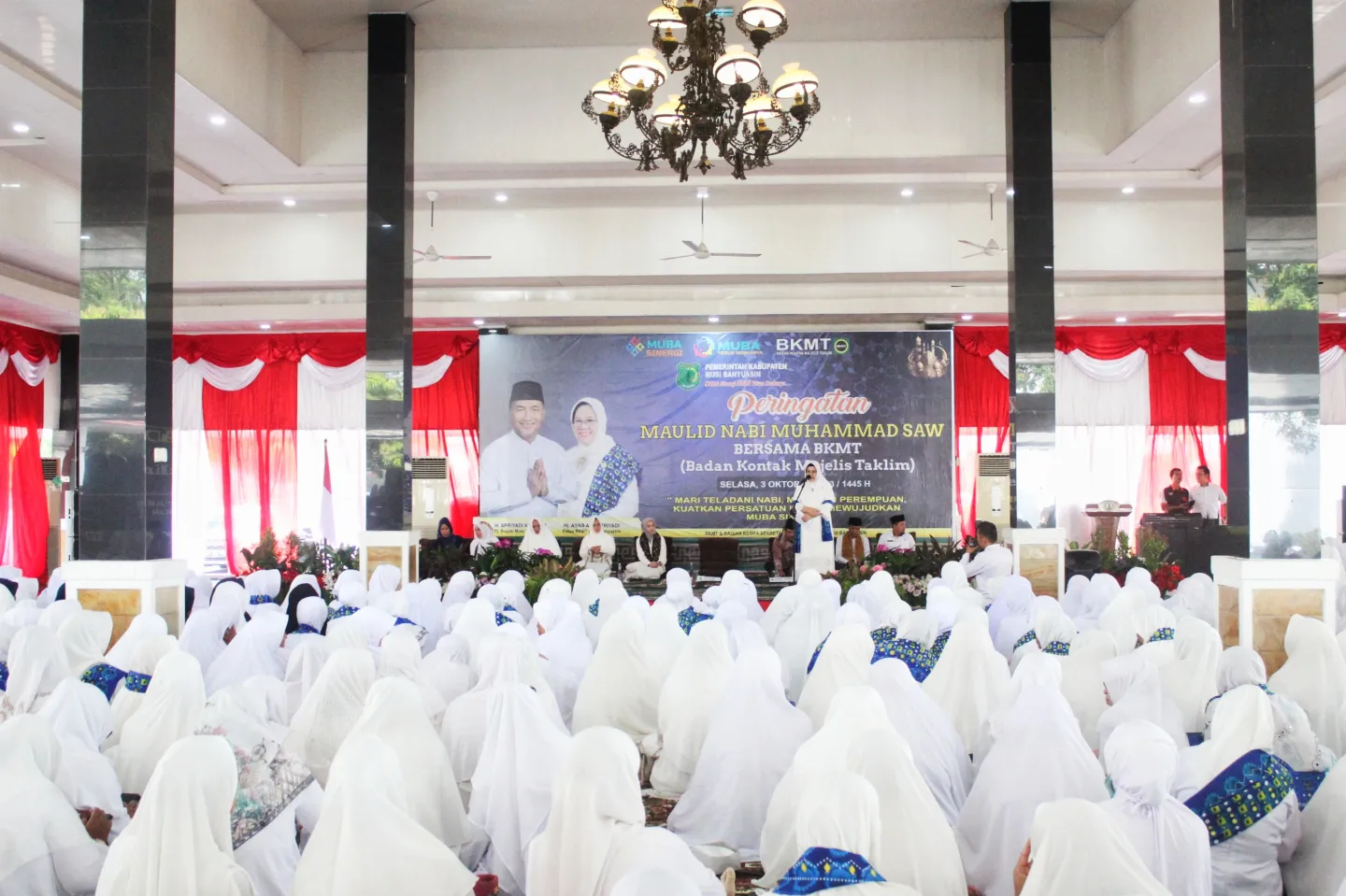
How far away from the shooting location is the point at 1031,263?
25.8 feet

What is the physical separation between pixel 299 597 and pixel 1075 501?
30.5 ft

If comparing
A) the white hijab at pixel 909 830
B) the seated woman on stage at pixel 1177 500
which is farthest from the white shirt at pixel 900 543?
the white hijab at pixel 909 830

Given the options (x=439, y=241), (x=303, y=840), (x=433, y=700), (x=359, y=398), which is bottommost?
(x=303, y=840)

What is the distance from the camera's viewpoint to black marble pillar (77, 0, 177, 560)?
5609 mm

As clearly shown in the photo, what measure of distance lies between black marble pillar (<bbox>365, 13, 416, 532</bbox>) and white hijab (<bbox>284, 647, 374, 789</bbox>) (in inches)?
168

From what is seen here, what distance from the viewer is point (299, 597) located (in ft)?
21.9

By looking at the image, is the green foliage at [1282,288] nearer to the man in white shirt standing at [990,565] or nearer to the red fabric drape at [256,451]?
the man in white shirt standing at [990,565]

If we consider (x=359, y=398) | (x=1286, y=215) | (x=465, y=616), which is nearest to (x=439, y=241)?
(x=359, y=398)

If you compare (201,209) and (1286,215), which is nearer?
(1286,215)

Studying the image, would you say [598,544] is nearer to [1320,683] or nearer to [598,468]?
[598,468]

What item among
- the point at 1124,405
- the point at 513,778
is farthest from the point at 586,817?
the point at 1124,405

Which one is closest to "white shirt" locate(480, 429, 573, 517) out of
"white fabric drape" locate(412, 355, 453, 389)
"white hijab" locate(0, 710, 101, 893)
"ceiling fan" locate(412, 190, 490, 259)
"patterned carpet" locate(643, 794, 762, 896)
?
"white fabric drape" locate(412, 355, 453, 389)

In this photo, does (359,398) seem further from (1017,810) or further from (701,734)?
(1017,810)

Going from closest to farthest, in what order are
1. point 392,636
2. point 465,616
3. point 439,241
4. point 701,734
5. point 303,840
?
point 303,840 → point 701,734 → point 392,636 → point 465,616 → point 439,241
